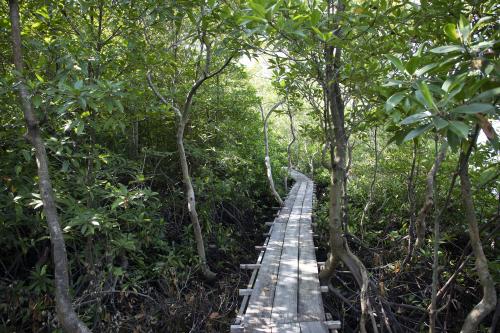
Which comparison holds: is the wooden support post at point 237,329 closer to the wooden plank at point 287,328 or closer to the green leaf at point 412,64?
the wooden plank at point 287,328

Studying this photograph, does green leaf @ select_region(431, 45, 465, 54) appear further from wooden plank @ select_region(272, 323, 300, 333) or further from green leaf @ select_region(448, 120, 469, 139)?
wooden plank @ select_region(272, 323, 300, 333)

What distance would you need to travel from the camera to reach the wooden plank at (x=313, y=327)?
9.19ft

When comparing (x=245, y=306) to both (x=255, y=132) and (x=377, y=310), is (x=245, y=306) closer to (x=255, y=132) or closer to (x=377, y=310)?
(x=377, y=310)

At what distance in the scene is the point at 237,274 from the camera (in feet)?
16.5

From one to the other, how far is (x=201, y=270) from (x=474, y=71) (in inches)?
169

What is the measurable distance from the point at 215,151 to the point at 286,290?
305 cm

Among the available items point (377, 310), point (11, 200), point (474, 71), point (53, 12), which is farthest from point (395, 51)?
point (11, 200)

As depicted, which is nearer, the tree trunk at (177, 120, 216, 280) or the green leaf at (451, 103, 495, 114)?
the green leaf at (451, 103, 495, 114)

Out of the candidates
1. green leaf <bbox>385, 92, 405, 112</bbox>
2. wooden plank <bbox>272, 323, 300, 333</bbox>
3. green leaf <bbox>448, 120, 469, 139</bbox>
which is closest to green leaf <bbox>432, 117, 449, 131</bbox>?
green leaf <bbox>448, 120, 469, 139</bbox>

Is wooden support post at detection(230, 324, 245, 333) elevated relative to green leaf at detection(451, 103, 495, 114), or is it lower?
lower

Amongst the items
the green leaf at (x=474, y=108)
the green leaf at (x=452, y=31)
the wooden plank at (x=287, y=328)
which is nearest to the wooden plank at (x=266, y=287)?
the wooden plank at (x=287, y=328)

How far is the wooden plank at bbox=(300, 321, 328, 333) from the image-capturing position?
2801mm

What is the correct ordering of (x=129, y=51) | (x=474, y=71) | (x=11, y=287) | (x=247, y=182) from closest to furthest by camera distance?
1. (x=474, y=71)
2. (x=129, y=51)
3. (x=11, y=287)
4. (x=247, y=182)

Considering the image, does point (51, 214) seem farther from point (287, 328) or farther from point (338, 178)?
point (338, 178)
